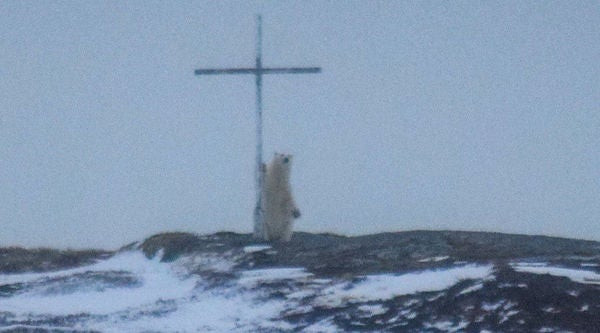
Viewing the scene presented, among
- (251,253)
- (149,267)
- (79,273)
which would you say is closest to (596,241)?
(251,253)

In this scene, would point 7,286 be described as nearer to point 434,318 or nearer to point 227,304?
point 227,304

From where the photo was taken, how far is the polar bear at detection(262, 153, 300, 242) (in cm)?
2227

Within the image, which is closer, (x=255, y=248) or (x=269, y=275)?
(x=269, y=275)

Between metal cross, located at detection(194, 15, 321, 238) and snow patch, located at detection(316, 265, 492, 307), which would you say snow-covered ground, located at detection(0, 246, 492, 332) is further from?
metal cross, located at detection(194, 15, 321, 238)

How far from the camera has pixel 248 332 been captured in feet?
44.7

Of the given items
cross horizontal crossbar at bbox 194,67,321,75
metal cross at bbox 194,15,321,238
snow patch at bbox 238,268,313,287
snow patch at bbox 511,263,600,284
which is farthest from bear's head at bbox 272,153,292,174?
snow patch at bbox 511,263,600,284

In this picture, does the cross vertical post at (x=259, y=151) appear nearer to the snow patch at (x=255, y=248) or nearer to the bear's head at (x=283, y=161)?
the bear's head at (x=283, y=161)

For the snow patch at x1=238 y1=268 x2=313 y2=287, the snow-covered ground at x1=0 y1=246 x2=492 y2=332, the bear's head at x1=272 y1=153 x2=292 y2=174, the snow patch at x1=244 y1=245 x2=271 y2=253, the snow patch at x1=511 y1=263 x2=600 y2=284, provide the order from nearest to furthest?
the snow patch at x1=511 y1=263 x2=600 y2=284 → the snow-covered ground at x1=0 y1=246 x2=492 y2=332 → the snow patch at x1=238 y1=268 x2=313 y2=287 → the snow patch at x1=244 y1=245 x2=271 y2=253 → the bear's head at x1=272 y1=153 x2=292 y2=174

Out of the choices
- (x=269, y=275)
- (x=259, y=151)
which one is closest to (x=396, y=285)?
(x=269, y=275)

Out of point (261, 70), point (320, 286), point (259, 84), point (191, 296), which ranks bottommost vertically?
point (191, 296)

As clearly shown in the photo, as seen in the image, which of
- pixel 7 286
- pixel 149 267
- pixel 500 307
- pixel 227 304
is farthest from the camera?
pixel 149 267

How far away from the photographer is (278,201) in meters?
22.3

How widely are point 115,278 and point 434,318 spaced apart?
8358 millimetres

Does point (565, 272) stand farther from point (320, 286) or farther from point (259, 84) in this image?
point (259, 84)
